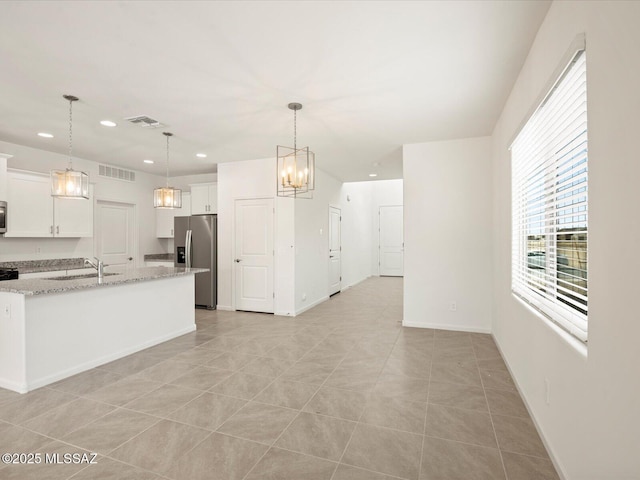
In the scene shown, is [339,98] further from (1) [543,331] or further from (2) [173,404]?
(2) [173,404]

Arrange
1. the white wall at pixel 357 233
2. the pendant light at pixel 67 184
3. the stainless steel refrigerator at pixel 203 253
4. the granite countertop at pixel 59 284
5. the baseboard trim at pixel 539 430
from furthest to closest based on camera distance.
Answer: the white wall at pixel 357 233, the stainless steel refrigerator at pixel 203 253, the pendant light at pixel 67 184, the granite countertop at pixel 59 284, the baseboard trim at pixel 539 430

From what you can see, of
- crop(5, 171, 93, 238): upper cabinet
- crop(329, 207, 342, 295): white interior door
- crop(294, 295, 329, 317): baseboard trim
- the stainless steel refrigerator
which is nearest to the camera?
crop(5, 171, 93, 238): upper cabinet

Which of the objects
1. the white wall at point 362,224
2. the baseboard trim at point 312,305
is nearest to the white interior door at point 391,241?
the white wall at point 362,224

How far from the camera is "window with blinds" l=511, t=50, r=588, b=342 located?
1.73 metres

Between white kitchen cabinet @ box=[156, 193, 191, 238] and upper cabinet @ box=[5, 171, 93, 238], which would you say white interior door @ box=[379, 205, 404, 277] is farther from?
upper cabinet @ box=[5, 171, 93, 238]

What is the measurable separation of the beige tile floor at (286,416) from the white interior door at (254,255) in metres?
1.88

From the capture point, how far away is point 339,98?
10.9ft

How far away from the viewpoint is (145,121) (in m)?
3.96

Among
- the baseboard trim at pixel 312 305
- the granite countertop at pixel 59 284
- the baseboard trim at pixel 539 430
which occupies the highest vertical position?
the granite countertop at pixel 59 284

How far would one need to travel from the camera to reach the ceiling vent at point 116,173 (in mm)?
6197

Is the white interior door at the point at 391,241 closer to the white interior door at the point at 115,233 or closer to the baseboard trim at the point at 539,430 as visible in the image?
the white interior door at the point at 115,233

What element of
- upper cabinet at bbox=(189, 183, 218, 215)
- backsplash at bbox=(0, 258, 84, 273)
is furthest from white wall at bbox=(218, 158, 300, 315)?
backsplash at bbox=(0, 258, 84, 273)

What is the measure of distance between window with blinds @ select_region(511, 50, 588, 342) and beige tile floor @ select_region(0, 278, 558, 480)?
0.93 metres

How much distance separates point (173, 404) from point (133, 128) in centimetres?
338
